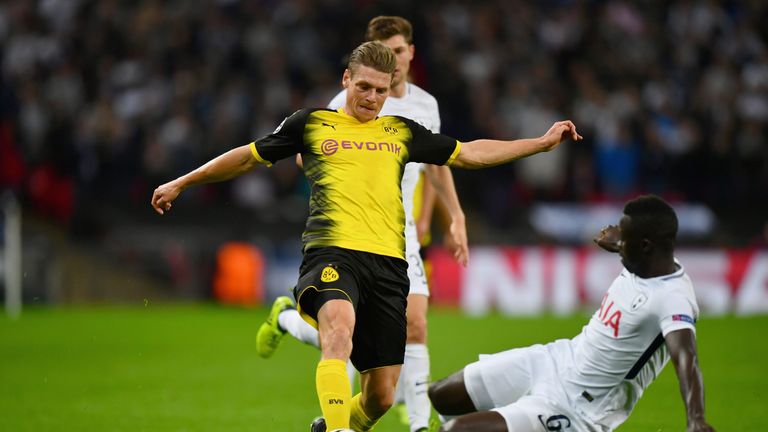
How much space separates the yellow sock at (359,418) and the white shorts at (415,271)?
1.22 meters

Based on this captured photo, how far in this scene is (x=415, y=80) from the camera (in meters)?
18.8

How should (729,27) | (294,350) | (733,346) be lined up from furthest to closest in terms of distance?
(729,27)
(294,350)
(733,346)

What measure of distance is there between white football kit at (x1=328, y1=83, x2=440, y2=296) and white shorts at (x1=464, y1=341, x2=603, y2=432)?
136 centimetres

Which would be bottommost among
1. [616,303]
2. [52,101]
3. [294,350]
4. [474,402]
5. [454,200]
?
[294,350]

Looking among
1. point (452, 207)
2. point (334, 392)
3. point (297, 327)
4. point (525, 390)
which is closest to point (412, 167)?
point (452, 207)

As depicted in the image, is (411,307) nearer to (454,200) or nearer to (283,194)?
(454,200)

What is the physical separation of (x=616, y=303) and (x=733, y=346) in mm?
7445

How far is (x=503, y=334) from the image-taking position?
45.5ft

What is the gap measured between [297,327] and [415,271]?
87cm

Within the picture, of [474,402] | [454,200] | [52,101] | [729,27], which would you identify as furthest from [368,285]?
[729,27]

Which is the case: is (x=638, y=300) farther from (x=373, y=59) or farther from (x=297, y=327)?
(x=297, y=327)

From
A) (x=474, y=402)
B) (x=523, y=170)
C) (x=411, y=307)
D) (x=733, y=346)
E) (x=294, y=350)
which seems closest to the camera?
(x=474, y=402)

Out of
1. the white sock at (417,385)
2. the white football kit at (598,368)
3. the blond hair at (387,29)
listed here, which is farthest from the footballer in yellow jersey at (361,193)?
the blond hair at (387,29)

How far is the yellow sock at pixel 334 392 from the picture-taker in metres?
5.51
